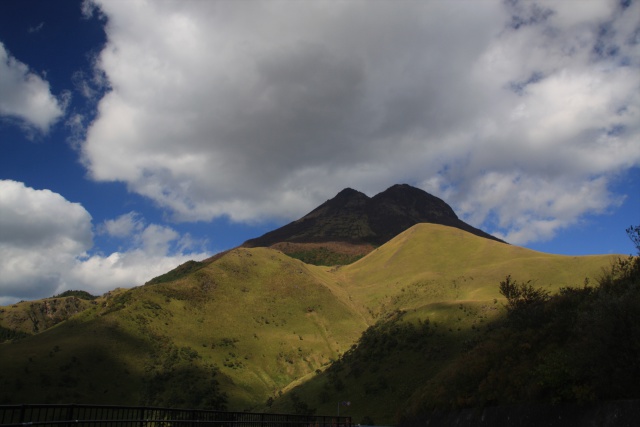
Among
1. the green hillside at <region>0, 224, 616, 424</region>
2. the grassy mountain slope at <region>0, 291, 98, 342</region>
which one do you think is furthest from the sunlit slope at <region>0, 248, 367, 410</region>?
the grassy mountain slope at <region>0, 291, 98, 342</region>

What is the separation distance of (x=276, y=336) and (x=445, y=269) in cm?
6472

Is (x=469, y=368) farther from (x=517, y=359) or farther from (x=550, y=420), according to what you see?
(x=550, y=420)

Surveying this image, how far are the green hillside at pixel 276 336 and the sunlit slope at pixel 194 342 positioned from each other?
305mm

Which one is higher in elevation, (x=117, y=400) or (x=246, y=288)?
(x=246, y=288)

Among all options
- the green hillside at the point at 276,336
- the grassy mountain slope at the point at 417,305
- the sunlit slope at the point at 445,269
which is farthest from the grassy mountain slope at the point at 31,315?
the grassy mountain slope at the point at 417,305

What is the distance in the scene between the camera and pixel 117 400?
6881 cm

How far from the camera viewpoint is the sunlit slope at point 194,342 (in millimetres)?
69938

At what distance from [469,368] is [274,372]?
256 feet

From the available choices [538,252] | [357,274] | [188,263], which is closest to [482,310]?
[538,252]

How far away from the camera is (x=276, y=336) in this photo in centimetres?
10669

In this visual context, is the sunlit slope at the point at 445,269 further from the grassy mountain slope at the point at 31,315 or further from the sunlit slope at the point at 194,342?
the grassy mountain slope at the point at 31,315

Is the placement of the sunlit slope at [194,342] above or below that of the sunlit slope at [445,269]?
below

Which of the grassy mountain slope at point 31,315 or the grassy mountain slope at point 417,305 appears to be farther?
the grassy mountain slope at point 31,315

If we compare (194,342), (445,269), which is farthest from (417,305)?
(194,342)
